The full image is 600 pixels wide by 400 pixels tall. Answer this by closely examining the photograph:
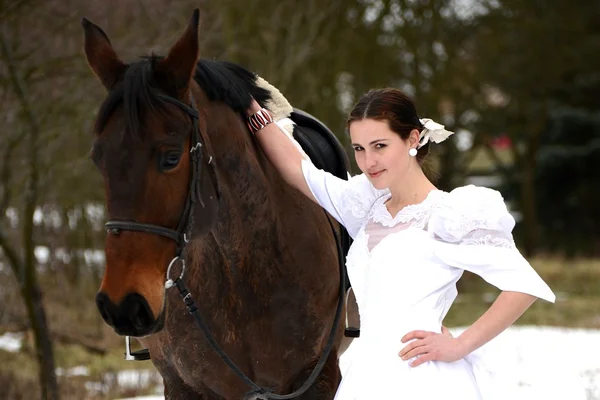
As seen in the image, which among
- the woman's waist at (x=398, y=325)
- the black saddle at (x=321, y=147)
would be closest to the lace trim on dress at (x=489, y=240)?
the woman's waist at (x=398, y=325)

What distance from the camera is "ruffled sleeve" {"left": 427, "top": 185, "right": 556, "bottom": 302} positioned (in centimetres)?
251

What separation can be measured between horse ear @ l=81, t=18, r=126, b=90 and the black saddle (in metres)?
1.38

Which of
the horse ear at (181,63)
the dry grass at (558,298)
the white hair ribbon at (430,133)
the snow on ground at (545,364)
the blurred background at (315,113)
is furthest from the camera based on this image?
the dry grass at (558,298)

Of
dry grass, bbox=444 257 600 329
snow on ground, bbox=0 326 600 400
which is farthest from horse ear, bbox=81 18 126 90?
dry grass, bbox=444 257 600 329

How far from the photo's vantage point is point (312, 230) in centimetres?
353

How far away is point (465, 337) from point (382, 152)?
649 millimetres

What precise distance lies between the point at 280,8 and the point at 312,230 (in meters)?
9.10

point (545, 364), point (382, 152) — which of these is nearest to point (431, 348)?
point (382, 152)

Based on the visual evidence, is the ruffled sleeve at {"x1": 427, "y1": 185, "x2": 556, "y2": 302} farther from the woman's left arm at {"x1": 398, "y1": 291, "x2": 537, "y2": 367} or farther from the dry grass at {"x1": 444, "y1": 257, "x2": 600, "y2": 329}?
the dry grass at {"x1": 444, "y1": 257, "x2": 600, "y2": 329}

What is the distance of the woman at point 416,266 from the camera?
2.56 metres

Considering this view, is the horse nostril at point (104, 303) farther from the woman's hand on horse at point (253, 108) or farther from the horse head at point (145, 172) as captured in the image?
the woman's hand on horse at point (253, 108)

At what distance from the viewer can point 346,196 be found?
313 centimetres

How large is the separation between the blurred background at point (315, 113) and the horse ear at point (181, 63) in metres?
0.99

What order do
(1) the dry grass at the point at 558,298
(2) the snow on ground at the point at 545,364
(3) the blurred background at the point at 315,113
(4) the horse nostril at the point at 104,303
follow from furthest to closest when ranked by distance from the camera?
(1) the dry grass at the point at 558,298
(3) the blurred background at the point at 315,113
(2) the snow on ground at the point at 545,364
(4) the horse nostril at the point at 104,303
